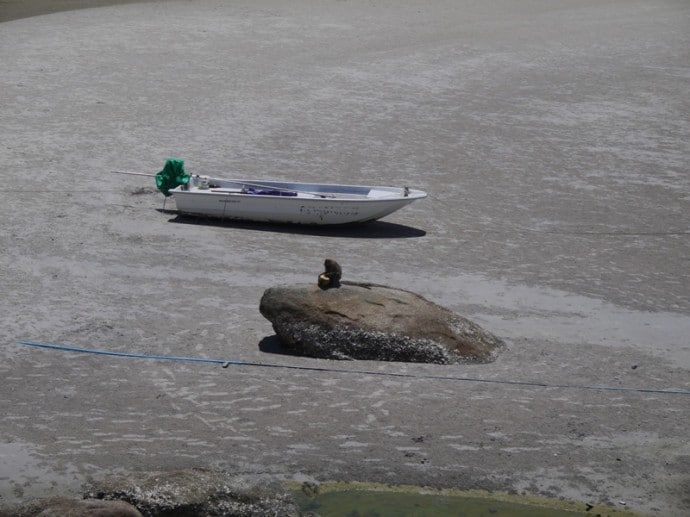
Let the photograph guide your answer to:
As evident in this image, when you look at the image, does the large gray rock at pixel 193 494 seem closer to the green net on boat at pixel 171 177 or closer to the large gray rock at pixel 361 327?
the large gray rock at pixel 361 327

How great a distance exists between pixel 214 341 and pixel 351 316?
161 cm

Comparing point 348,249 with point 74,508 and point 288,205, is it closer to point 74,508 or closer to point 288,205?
point 288,205

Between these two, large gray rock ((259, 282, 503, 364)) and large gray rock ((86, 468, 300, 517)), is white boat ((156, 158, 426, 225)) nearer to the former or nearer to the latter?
large gray rock ((259, 282, 503, 364))

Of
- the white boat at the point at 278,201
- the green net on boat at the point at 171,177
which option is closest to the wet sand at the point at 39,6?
the green net on boat at the point at 171,177

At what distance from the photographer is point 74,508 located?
8711mm

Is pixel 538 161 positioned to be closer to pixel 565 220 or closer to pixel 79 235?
pixel 565 220

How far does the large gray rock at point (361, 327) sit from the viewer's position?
41.6 ft

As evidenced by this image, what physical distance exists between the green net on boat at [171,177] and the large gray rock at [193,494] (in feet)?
26.9

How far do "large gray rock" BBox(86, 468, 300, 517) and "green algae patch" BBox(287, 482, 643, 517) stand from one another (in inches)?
13.7

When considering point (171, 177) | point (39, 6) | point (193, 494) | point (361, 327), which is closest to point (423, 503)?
point (193, 494)

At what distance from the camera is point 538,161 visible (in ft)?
72.2

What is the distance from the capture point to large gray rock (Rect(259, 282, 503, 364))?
12.7m

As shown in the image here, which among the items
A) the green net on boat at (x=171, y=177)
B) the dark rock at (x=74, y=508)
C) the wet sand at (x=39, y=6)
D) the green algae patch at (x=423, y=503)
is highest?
the wet sand at (x=39, y=6)

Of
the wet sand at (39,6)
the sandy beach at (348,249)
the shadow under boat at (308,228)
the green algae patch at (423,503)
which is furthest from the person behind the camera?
the wet sand at (39,6)
